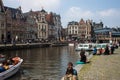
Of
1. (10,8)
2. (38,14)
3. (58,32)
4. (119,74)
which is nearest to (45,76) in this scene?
(119,74)

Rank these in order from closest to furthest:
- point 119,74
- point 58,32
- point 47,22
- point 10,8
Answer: point 119,74, point 10,8, point 47,22, point 58,32

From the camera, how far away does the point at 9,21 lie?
114 metres

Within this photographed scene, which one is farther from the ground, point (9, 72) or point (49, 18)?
point (49, 18)

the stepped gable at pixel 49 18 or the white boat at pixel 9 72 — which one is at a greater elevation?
the stepped gable at pixel 49 18

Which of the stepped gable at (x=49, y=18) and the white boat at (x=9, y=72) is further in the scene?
the stepped gable at (x=49, y=18)

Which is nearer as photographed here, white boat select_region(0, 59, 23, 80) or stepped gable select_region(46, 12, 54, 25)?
white boat select_region(0, 59, 23, 80)

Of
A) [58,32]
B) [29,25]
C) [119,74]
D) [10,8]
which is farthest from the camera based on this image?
[58,32]

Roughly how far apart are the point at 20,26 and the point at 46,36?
32275 millimetres

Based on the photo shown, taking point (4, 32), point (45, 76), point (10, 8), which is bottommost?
point (45, 76)

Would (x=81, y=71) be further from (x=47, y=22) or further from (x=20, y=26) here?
(x=47, y=22)

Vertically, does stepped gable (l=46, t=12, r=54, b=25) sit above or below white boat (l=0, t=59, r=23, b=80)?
above

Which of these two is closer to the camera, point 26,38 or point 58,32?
point 26,38

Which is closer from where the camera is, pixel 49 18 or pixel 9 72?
pixel 9 72

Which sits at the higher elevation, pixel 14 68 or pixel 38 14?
pixel 38 14
